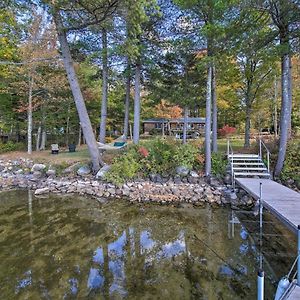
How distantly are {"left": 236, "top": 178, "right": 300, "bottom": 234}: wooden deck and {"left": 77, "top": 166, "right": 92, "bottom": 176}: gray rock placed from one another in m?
5.96

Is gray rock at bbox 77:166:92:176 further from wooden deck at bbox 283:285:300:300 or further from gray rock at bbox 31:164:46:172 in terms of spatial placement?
wooden deck at bbox 283:285:300:300

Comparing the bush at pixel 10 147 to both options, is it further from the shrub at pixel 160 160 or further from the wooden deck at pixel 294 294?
the wooden deck at pixel 294 294

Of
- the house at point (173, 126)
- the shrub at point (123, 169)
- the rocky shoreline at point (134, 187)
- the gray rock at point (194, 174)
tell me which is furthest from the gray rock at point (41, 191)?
the house at point (173, 126)

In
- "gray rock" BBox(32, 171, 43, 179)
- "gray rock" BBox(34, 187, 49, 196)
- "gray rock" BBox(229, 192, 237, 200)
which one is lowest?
"gray rock" BBox(34, 187, 49, 196)

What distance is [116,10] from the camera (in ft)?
24.5

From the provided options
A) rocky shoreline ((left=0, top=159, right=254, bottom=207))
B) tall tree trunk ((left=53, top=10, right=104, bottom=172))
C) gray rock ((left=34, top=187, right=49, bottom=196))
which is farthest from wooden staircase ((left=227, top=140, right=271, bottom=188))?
gray rock ((left=34, top=187, right=49, bottom=196))

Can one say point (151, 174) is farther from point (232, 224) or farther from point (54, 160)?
point (54, 160)

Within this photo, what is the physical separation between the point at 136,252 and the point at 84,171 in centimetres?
586

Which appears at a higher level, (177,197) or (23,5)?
(23,5)

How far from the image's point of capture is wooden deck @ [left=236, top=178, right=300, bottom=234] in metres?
4.35

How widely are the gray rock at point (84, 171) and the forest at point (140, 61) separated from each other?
49 cm

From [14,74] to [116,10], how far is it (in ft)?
26.7

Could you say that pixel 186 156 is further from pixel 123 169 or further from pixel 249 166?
pixel 123 169

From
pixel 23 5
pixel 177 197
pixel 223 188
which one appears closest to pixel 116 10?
pixel 23 5
